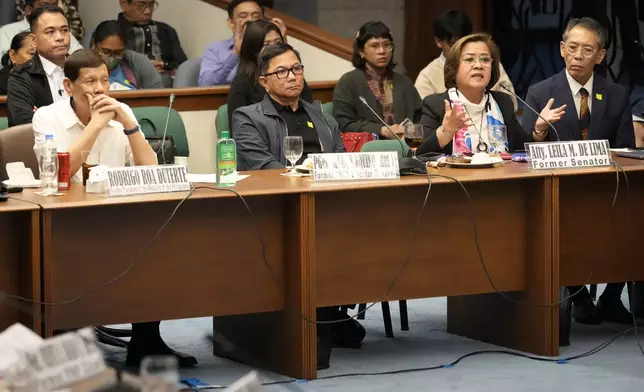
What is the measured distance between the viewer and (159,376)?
158 cm

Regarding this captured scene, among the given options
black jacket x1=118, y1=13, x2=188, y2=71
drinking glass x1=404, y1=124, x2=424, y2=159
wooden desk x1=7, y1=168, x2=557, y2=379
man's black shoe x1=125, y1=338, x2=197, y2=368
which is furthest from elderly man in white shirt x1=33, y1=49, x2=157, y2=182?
black jacket x1=118, y1=13, x2=188, y2=71

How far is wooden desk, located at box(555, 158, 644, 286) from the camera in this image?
180 inches

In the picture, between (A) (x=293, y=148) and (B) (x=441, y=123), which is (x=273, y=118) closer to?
(A) (x=293, y=148)

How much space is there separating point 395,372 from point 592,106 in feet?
5.57

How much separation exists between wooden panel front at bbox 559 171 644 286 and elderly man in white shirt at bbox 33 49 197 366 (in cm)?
149

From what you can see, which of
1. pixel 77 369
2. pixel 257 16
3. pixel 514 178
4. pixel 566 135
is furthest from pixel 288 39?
pixel 77 369

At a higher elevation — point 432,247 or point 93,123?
point 93,123

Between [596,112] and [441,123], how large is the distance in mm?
815

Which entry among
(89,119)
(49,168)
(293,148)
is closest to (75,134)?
(89,119)

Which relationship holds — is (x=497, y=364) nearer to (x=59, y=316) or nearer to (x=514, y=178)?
(x=514, y=178)

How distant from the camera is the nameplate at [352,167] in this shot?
4191mm

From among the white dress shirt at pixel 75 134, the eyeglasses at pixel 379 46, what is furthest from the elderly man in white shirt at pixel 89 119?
the eyeglasses at pixel 379 46

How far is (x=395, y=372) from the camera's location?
433cm

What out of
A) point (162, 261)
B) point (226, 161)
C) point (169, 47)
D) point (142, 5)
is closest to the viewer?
point (162, 261)
